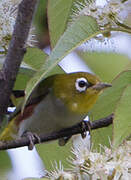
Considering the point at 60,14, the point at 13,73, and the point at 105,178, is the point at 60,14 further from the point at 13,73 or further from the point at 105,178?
the point at 105,178

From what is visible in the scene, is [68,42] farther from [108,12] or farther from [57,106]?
[57,106]

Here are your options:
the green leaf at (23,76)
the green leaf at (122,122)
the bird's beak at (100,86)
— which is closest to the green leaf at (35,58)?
the green leaf at (23,76)

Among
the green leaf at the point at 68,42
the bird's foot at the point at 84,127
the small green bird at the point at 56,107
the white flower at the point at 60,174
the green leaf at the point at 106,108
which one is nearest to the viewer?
the green leaf at the point at 68,42

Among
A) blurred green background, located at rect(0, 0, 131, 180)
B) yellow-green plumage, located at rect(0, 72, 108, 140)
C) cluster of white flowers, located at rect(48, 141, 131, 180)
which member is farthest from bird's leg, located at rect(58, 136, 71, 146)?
cluster of white flowers, located at rect(48, 141, 131, 180)

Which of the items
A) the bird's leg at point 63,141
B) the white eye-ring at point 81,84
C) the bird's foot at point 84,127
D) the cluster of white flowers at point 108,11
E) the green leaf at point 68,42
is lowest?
the bird's leg at point 63,141

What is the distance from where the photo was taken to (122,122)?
1478 mm

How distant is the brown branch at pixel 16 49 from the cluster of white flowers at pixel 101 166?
1.12ft

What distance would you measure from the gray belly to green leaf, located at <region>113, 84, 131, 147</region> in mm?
818

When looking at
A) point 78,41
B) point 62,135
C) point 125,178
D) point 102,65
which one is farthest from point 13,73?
point 102,65

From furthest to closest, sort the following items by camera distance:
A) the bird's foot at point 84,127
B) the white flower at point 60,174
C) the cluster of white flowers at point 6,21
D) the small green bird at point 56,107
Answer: the small green bird at point 56,107 < the bird's foot at point 84,127 < the cluster of white flowers at point 6,21 < the white flower at point 60,174

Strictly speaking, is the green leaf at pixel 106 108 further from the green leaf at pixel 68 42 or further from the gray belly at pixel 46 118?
the gray belly at pixel 46 118

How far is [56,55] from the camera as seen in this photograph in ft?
4.77

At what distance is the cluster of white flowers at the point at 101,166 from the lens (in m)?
1.49

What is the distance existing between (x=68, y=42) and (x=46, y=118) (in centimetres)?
91
